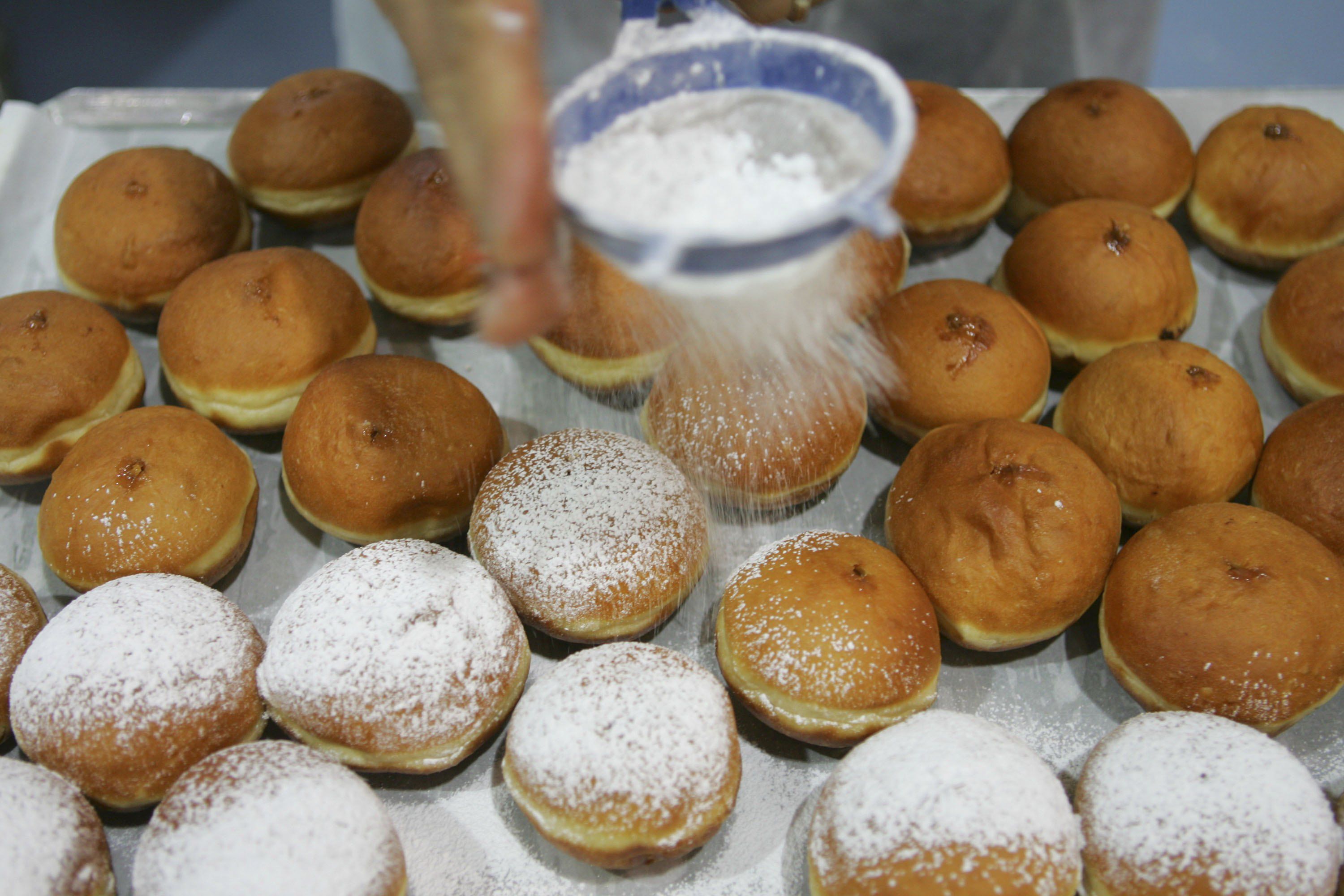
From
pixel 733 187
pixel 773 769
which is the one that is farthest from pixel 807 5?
pixel 773 769

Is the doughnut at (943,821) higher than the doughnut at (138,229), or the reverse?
the doughnut at (138,229)

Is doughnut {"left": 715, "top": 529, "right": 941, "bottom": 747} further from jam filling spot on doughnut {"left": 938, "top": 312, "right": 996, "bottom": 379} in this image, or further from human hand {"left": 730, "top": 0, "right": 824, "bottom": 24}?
human hand {"left": 730, "top": 0, "right": 824, "bottom": 24}

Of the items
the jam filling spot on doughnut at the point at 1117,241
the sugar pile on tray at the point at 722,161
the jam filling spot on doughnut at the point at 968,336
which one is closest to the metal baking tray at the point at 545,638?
the jam filling spot on doughnut at the point at 968,336

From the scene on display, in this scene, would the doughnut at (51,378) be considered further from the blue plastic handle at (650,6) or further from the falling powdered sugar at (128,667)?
the blue plastic handle at (650,6)

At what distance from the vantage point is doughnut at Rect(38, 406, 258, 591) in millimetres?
2098

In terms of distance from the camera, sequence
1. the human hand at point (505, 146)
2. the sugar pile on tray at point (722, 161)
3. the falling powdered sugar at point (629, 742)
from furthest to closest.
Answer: the falling powdered sugar at point (629, 742) → the sugar pile on tray at point (722, 161) → the human hand at point (505, 146)

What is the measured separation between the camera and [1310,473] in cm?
221

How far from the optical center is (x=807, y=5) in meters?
2.25

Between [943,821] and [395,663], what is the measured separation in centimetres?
95

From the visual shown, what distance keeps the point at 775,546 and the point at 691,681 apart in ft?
1.23

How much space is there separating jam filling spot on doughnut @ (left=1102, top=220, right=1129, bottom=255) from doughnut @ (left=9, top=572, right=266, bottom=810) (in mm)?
2058

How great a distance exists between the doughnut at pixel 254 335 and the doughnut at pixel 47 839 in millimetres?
873

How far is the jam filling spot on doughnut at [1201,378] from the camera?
7.31 ft

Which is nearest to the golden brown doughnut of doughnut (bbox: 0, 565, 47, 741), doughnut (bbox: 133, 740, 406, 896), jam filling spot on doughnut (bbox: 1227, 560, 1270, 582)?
jam filling spot on doughnut (bbox: 1227, 560, 1270, 582)
